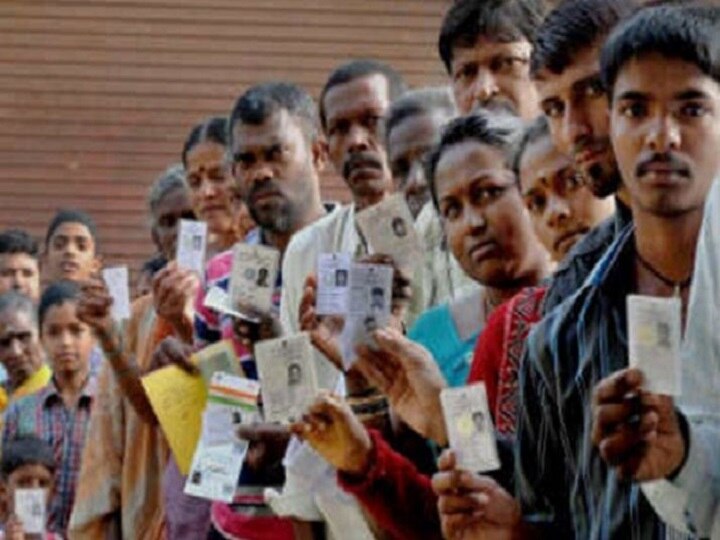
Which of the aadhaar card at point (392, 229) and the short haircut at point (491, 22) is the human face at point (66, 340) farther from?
the aadhaar card at point (392, 229)

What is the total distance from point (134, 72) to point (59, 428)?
576cm

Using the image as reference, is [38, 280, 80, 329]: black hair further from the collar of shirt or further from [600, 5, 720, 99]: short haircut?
[600, 5, 720, 99]: short haircut

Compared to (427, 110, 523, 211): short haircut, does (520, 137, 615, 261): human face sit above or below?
below

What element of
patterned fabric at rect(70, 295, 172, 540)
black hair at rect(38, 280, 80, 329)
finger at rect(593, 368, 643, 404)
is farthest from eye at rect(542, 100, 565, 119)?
black hair at rect(38, 280, 80, 329)

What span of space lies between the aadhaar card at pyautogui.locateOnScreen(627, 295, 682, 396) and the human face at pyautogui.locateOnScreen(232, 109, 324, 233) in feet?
8.28

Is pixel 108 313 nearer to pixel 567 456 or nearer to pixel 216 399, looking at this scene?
pixel 216 399

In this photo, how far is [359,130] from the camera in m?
5.11

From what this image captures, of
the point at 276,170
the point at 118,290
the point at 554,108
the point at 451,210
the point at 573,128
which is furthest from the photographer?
the point at 118,290

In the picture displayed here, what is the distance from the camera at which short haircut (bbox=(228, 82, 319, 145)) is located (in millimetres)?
5262

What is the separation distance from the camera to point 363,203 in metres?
4.84

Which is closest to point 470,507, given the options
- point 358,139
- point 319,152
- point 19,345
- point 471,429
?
point 471,429

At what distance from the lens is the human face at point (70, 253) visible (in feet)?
30.6

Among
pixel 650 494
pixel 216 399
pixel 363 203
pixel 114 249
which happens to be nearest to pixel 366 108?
pixel 363 203

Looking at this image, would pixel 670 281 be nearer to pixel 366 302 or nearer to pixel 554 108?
pixel 554 108
